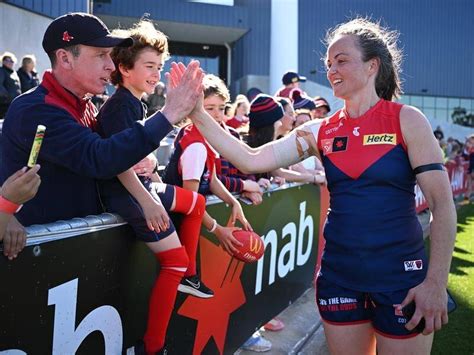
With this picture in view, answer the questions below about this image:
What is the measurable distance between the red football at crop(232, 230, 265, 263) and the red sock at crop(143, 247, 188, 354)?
0.81m

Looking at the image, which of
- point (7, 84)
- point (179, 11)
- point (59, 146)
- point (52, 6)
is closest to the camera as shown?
point (59, 146)

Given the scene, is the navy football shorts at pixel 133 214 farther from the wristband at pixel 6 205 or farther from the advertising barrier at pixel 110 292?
the wristband at pixel 6 205

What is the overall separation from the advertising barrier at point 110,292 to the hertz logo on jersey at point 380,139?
1227 mm

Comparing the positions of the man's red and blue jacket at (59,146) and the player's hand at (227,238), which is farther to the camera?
the player's hand at (227,238)

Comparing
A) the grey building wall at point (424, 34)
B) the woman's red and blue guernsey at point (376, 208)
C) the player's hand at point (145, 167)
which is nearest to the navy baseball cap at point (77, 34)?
the player's hand at point (145, 167)

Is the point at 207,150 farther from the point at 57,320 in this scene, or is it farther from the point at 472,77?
the point at 472,77

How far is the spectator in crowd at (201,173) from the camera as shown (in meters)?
3.31

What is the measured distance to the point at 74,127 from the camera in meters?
2.13

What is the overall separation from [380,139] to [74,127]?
4.40ft

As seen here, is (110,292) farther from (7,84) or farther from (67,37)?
(7,84)

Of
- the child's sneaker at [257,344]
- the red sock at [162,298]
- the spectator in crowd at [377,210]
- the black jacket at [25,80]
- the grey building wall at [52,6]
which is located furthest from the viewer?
the grey building wall at [52,6]

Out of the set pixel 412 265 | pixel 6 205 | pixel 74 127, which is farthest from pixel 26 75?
pixel 412 265

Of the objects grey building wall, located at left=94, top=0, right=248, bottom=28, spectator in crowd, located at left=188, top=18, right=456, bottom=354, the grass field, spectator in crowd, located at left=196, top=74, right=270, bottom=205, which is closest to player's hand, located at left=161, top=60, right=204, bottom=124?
spectator in crowd, located at left=188, top=18, right=456, bottom=354

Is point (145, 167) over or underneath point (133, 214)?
over
